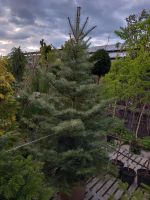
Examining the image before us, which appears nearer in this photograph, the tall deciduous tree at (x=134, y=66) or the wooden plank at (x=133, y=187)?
the wooden plank at (x=133, y=187)

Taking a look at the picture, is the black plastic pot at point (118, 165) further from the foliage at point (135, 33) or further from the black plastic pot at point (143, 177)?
the foliage at point (135, 33)

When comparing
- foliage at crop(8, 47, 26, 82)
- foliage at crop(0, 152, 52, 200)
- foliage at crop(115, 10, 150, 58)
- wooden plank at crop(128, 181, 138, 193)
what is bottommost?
wooden plank at crop(128, 181, 138, 193)

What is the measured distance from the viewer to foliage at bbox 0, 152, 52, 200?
1753mm

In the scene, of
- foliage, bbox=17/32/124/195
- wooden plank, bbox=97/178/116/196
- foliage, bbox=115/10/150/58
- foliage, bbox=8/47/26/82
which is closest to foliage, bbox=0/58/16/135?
foliage, bbox=17/32/124/195

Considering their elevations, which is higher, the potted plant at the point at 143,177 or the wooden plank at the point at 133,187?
the potted plant at the point at 143,177

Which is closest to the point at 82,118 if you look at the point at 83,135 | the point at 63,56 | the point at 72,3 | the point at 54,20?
the point at 83,135

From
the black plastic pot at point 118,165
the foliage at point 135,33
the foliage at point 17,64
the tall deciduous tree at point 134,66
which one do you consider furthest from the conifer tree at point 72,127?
the foliage at point 17,64

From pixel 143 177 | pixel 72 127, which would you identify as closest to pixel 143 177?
pixel 143 177

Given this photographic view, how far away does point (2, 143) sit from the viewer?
2.06m

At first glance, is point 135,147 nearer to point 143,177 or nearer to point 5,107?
point 143,177

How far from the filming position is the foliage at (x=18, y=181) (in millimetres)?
1753

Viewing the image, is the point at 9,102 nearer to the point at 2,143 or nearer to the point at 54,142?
the point at 54,142

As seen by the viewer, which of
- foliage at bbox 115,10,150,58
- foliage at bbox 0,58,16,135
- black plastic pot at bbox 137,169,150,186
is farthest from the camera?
foliage at bbox 115,10,150,58

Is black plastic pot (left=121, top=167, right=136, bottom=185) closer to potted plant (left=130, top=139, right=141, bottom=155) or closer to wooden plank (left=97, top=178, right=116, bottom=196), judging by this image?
wooden plank (left=97, top=178, right=116, bottom=196)
